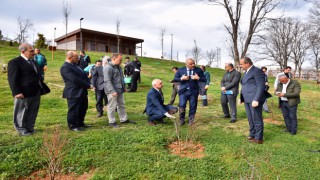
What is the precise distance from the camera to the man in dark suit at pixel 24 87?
16.4 ft

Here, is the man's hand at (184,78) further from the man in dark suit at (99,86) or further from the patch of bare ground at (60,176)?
the patch of bare ground at (60,176)

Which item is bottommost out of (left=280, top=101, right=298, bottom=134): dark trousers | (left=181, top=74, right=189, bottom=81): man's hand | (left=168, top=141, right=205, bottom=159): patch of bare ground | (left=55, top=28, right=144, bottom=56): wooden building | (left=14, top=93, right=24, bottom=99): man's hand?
(left=168, top=141, right=205, bottom=159): patch of bare ground

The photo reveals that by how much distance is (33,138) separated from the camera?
5094 mm

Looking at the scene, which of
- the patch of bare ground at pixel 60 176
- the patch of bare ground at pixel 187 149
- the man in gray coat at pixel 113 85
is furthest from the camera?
the man in gray coat at pixel 113 85

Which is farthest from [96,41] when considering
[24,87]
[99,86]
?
[24,87]

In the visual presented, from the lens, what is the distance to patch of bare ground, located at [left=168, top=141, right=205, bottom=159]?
16.0ft

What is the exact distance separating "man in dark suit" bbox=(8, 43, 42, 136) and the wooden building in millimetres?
34005

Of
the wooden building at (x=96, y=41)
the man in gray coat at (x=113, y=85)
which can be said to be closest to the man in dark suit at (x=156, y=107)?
the man in gray coat at (x=113, y=85)

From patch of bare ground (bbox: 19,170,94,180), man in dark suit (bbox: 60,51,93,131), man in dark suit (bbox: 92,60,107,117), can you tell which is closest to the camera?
patch of bare ground (bbox: 19,170,94,180)

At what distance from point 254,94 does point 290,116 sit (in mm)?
1713

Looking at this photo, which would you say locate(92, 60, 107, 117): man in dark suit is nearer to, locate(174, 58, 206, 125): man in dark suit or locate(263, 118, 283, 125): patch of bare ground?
locate(174, 58, 206, 125): man in dark suit

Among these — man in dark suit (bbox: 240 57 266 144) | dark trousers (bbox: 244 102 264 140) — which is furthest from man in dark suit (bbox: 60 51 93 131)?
dark trousers (bbox: 244 102 264 140)

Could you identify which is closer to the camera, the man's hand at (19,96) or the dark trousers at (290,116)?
the man's hand at (19,96)

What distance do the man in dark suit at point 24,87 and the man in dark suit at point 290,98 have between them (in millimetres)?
5591
